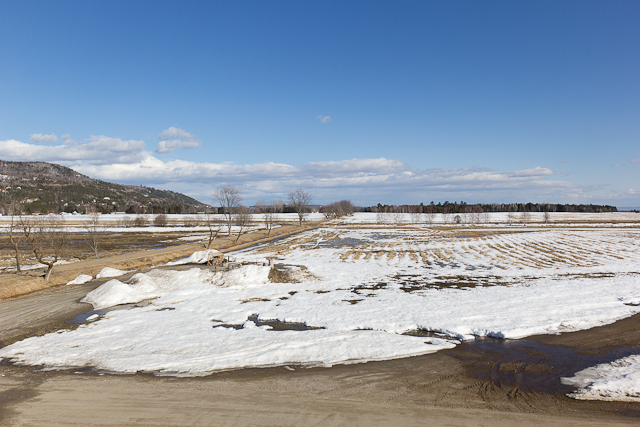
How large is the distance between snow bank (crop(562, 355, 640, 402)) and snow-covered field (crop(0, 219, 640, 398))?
0.17 m

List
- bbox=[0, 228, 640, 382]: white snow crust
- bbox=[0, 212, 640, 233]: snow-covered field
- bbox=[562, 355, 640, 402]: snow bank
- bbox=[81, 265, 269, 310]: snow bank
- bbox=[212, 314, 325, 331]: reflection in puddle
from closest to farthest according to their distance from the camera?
bbox=[562, 355, 640, 402]: snow bank
bbox=[0, 228, 640, 382]: white snow crust
bbox=[212, 314, 325, 331]: reflection in puddle
bbox=[81, 265, 269, 310]: snow bank
bbox=[0, 212, 640, 233]: snow-covered field

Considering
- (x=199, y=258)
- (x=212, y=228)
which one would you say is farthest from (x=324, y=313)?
(x=212, y=228)

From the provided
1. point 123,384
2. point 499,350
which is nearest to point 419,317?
point 499,350

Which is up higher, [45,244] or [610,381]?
[610,381]

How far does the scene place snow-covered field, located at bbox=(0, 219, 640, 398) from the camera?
35.0ft

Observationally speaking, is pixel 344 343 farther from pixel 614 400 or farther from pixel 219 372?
pixel 614 400

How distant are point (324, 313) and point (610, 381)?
9873 mm

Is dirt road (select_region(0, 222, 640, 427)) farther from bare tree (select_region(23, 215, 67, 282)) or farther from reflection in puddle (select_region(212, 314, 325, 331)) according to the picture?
bare tree (select_region(23, 215, 67, 282))

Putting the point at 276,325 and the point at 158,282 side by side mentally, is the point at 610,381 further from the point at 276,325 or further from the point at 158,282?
the point at 158,282

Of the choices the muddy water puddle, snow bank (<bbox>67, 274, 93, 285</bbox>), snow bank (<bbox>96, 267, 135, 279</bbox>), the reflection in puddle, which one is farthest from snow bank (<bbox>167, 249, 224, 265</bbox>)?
the muddy water puddle

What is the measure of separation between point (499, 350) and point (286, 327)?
7878 millimetres

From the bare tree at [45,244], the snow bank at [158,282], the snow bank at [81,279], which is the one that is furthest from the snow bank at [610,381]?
the bare tree at [45,244]

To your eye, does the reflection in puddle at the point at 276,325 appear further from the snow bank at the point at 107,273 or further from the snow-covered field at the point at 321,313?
the snow bank at the point at 107,273

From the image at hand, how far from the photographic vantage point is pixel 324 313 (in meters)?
15.0
